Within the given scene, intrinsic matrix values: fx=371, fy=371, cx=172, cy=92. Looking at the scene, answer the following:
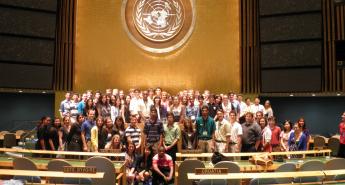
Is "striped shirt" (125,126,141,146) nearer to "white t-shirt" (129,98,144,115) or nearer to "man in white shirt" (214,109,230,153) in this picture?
"man in white shirt" (214,109,230,153)

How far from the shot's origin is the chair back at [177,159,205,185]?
6809 mm

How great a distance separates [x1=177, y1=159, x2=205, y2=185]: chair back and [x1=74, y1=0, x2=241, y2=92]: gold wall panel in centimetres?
953

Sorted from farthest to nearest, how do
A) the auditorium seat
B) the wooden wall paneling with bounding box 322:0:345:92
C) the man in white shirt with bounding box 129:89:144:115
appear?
the wooden wall paneling with bounding box 322:0:345:92, the man in white shirt with bounding box 129:89:144:115, the auditorium seat

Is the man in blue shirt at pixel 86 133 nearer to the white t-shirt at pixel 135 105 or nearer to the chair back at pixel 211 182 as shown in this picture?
the white t-shirt at pixel 135 105

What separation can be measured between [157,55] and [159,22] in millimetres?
1454

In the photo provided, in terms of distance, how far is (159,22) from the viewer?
16375 millimetres

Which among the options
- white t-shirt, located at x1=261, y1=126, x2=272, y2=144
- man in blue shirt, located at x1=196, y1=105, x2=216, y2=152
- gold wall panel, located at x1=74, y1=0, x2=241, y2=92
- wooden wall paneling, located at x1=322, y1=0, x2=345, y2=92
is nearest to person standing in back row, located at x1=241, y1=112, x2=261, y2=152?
white t-shirt, located at x1=261, y1=126, x2=272, y2=144

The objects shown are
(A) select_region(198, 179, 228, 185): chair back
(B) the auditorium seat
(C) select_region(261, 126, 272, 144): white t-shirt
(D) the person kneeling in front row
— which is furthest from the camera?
(C) select_region(261, 126, 272, 144): white t-shirt

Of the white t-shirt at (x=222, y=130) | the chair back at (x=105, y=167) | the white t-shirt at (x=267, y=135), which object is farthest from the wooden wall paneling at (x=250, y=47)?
the chair back at (x=105, y=167)

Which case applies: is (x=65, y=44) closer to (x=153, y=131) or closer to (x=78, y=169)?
(x=153, y=131)

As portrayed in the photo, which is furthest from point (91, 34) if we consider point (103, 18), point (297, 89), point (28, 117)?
point (297, 89)

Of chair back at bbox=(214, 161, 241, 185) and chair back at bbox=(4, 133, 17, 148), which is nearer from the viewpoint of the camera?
chair back at bbox=(214, 161, 241, 185)

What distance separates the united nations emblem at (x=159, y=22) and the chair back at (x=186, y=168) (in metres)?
10.1

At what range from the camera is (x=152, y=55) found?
649 inches
